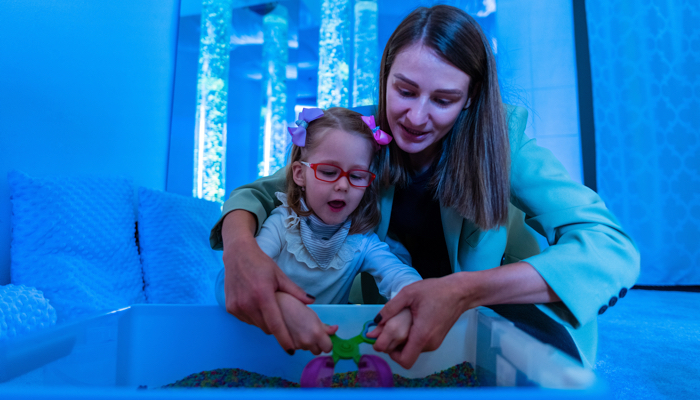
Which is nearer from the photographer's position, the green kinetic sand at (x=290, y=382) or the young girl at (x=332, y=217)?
the green kinetic sand at (x=290, y=382)

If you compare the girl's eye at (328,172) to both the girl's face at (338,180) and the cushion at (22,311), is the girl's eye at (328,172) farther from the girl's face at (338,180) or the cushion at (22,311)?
the cushion at (22,311)

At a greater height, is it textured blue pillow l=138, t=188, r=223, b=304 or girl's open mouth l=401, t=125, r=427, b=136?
girl's open mouth l=401, t=125, r=427, b=136

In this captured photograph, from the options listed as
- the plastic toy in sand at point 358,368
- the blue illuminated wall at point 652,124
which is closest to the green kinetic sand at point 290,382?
the plastic toy in sand at point 358,368

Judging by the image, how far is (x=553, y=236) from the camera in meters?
0.86

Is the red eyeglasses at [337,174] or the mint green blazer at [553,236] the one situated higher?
the red eyeglasses at [337,174]

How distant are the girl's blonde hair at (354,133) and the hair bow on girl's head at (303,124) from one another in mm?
13

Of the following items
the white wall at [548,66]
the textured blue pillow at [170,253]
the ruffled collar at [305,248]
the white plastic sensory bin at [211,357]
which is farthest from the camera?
the white wall at [548,66]

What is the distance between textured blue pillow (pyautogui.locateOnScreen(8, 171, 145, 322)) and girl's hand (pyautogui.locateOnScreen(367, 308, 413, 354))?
2.42ft

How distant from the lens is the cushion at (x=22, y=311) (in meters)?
0.76

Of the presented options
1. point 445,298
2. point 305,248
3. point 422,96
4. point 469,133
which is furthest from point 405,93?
point 445,298

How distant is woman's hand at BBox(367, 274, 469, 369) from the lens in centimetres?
53

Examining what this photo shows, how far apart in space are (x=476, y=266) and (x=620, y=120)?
2654mm

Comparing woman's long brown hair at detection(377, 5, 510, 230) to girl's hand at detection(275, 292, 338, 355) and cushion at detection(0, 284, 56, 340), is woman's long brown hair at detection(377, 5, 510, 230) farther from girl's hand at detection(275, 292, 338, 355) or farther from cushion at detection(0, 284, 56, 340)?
cushion at detection(0, 284, 56, 340)

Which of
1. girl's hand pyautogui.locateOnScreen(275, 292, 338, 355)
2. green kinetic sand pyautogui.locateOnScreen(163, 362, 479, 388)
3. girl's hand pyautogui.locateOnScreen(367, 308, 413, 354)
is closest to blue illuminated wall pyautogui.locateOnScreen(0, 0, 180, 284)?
green kinetic sand pyautogui.locateOnScreen(163, 362, 479, 388)
